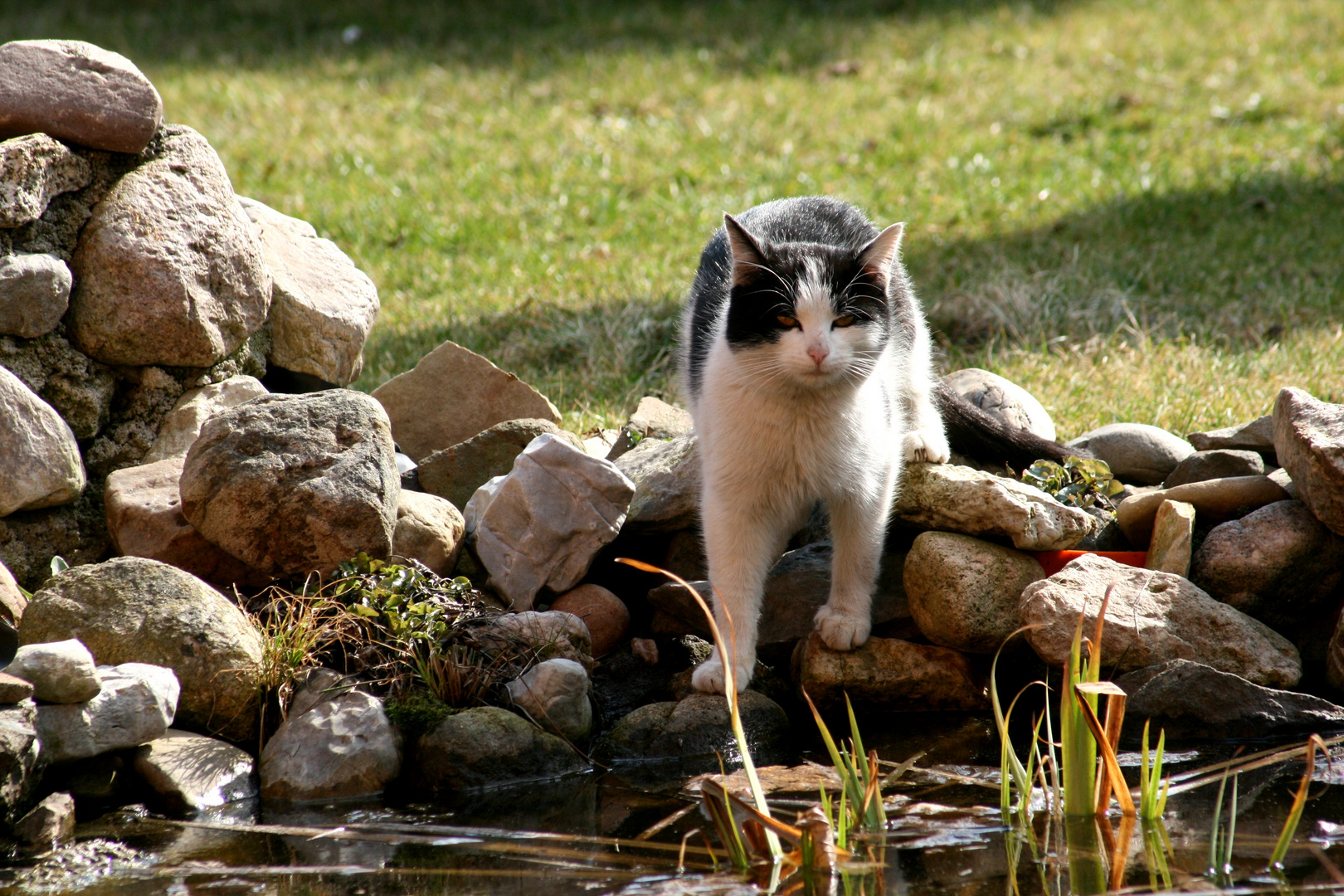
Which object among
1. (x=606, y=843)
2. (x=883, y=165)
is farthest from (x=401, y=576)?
(x=883, y=165)

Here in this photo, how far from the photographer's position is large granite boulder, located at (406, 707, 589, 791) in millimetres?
2930

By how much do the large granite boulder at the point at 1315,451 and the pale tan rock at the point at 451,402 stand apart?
8.29 ft

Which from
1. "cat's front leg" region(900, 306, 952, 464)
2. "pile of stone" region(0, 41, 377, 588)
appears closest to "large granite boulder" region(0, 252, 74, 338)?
"pile of stone" region(0, 41, 377, 588)

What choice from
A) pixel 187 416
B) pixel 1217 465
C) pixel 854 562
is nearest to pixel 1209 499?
pixel 1217 465

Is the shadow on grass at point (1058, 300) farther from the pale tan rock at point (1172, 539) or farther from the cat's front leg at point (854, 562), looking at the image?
the pale tan rock at point (1172, 539)

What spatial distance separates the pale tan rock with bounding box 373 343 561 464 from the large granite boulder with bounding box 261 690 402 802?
171 cm

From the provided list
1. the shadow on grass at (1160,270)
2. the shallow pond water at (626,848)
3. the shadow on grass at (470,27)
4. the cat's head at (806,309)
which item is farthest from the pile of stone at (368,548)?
the shadow on grass at (470,27)

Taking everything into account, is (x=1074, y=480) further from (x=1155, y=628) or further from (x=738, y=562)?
(x=738, y=562)

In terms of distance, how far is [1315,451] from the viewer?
3.25 m

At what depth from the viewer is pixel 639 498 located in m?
3.96

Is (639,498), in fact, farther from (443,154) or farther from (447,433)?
(443,154)

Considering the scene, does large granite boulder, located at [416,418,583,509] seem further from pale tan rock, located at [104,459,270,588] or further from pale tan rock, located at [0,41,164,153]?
pale tan rock, located at [0,41,164,153]

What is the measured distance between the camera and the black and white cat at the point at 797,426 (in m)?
3.21

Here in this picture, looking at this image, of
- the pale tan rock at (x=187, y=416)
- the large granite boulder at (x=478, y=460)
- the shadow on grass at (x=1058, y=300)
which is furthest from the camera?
the shadow on grass at (x=1058, y=300)
